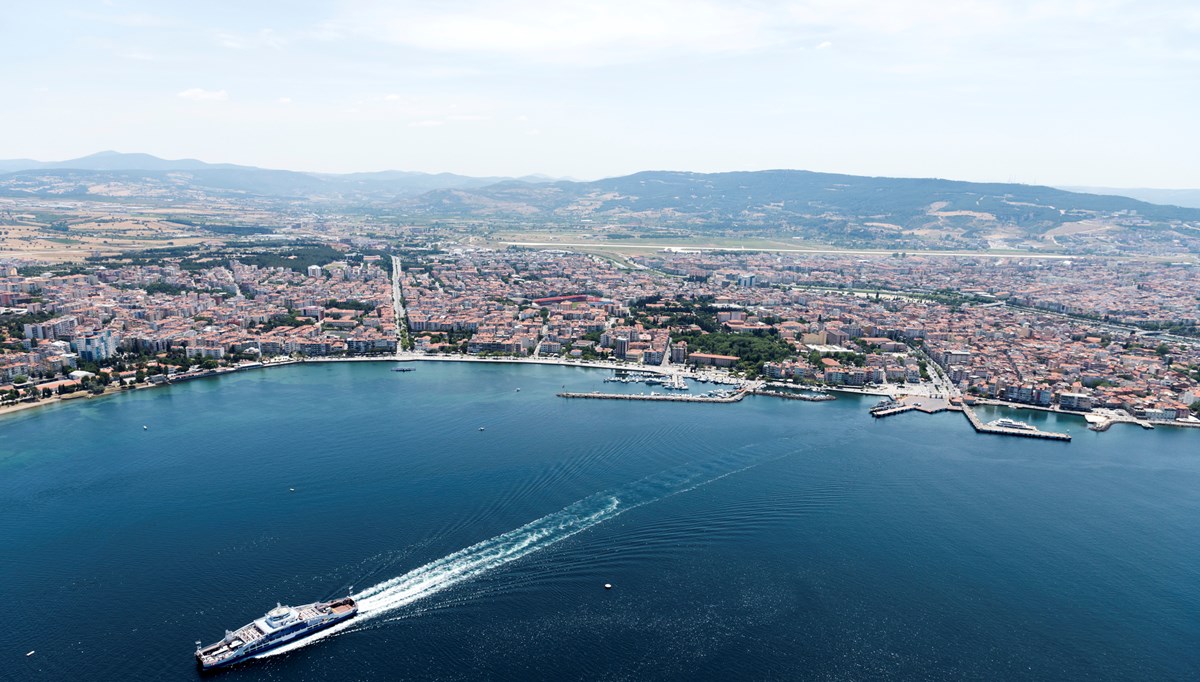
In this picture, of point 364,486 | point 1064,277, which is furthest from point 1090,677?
point 1064,277

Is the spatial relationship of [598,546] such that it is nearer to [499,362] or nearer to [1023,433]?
[1023,433]

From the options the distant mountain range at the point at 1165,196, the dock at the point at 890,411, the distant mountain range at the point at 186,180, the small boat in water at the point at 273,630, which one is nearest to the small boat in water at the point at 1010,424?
the dock at the point at 890,411

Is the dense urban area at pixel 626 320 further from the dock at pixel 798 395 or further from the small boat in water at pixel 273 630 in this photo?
the small boat in water at pixel 273 630

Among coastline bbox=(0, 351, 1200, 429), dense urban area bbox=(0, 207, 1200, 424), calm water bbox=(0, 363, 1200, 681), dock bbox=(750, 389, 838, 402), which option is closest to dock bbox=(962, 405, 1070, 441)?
calm water bbox=(0, 363, 1200, 681)

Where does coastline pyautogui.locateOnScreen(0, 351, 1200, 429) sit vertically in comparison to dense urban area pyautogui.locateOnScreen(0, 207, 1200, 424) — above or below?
below

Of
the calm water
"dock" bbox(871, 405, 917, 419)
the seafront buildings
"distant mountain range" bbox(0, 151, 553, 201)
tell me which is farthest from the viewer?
"distant mountain range" bbox(0, 151, 553, 201)

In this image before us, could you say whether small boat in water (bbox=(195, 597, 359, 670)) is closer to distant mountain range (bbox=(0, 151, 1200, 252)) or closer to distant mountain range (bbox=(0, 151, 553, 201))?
distant mountain range (bbox=(0, 151, 1200, 252))
